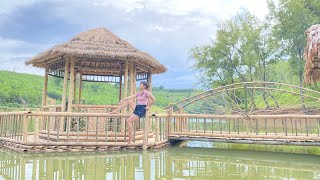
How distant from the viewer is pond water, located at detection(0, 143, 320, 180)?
15.8 ft

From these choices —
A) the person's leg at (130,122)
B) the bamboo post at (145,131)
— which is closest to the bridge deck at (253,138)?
the bamboo post at (145,131)

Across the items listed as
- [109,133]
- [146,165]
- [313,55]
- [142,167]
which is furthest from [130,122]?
[313,55]

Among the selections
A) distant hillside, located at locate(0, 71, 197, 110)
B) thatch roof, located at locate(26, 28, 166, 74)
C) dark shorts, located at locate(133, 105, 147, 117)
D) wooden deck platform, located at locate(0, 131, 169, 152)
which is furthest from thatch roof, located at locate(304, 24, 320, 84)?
distant hillside, located at locate(0, 71, 197, 110)

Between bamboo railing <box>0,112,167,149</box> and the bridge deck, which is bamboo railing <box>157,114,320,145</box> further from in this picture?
bamboo railing <box>0,112,167,149</box>

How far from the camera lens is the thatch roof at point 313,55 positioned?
16.6 ft

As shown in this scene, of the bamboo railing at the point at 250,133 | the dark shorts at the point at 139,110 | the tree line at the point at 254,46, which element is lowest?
the bamboo railing at the point at 250,133

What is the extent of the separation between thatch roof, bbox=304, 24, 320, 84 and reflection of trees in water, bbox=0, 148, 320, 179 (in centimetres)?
168

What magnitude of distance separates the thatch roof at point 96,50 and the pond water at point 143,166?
275 cm

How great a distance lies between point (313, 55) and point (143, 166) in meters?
3.37

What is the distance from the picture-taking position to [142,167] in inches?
217

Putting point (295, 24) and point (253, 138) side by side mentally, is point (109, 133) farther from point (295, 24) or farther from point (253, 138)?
point (295, 24)

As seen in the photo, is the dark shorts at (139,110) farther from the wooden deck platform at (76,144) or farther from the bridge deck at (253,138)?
the bridge deck at (253,138)

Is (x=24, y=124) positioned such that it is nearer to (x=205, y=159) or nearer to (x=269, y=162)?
(x=205, y=159)

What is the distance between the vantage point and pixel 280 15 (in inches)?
827
